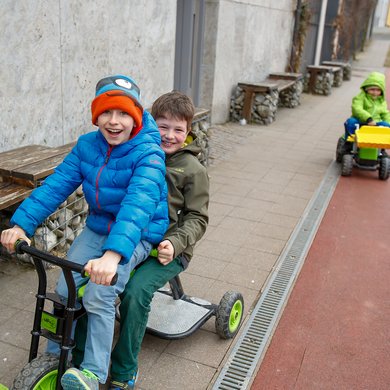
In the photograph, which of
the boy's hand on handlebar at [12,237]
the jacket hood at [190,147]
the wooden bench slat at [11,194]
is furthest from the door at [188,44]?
the boy's hand on handlebar at [12,237]

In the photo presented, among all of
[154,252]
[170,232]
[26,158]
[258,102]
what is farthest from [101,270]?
[258,102]

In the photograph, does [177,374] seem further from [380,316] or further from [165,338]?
[380,316]

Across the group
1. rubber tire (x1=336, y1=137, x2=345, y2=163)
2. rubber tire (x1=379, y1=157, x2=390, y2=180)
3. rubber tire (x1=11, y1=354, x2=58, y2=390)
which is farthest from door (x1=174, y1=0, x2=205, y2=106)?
rubber tire (x1=11, y1=354, x2=58, y2=390)

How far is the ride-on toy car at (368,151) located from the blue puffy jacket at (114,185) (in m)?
5.04

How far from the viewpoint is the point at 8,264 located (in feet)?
14.2

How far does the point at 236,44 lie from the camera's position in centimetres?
1063

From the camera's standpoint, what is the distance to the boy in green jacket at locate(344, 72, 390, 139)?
7.38 metres

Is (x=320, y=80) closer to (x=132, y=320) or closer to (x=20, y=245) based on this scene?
(x=132, y=320)

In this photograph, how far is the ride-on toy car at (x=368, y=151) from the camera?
7074mm

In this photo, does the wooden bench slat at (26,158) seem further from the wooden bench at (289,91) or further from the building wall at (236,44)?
the wooden bench at (289,91)

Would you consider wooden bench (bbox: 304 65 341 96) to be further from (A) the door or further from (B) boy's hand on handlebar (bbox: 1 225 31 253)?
(B) boy's hand on handlebar (bbox: 1 225 31 253)

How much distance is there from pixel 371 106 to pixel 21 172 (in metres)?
5.41

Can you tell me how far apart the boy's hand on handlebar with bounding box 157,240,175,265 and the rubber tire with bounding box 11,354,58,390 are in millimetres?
703

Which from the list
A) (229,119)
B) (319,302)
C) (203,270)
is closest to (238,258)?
(203,270)
